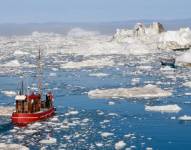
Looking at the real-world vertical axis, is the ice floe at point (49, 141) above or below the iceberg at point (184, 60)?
below

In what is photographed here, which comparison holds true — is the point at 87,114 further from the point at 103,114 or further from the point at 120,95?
the point at 120,95

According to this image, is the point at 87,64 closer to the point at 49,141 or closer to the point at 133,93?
the point at 133,93

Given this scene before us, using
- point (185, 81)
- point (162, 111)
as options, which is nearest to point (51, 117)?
point (162, 111)

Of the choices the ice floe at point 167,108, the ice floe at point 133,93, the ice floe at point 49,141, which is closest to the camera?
the ice floe at point 49,141

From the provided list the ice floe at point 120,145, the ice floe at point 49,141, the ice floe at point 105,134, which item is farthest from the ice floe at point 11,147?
the ice floe at point 105,134

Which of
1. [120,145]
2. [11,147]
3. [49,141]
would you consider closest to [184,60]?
[49,141]

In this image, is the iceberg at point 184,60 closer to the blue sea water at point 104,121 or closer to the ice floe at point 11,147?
the blue sea water at point 104,121

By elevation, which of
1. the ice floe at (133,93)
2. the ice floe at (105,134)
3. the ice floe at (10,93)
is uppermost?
the ice floe at (133,93)

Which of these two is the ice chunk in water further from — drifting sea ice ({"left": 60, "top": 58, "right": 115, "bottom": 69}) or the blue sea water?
drifting sea ice ({"left": 60, "top": 58, "right": 115, "bottom": 69})
